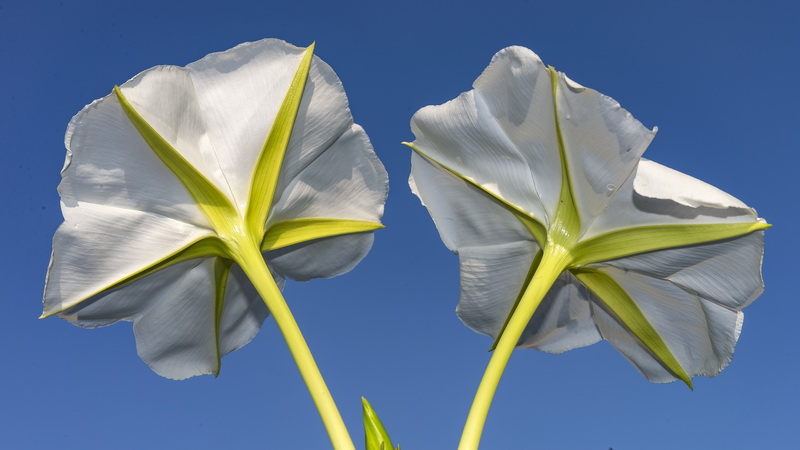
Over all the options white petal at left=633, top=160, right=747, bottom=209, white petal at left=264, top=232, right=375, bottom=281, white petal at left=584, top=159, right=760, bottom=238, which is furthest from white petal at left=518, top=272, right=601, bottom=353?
white petal at left=264, top=232, right=375, bottom=281


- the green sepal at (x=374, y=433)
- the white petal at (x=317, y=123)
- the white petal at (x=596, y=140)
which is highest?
the white petal at (x=317, y=123)

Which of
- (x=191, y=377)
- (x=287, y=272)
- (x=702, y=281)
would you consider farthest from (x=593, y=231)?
(x=191, y=377)

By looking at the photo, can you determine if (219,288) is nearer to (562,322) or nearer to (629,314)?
(562,322)

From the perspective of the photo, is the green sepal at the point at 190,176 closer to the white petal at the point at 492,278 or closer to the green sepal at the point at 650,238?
the white petal at the point at 492,278

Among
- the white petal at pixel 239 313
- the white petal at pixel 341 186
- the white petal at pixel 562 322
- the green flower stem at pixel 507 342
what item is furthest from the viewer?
the white petal at pixel 562 322

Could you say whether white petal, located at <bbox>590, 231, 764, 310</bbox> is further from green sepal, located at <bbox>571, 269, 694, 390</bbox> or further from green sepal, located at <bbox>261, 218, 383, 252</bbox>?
green sepal, located at <bbox>261, 218, 383, 252</bbox>

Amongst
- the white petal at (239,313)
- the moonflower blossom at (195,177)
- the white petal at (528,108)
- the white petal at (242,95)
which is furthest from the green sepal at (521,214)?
the white petal at (239,313)

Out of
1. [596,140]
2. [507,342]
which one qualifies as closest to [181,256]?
[507,342]
